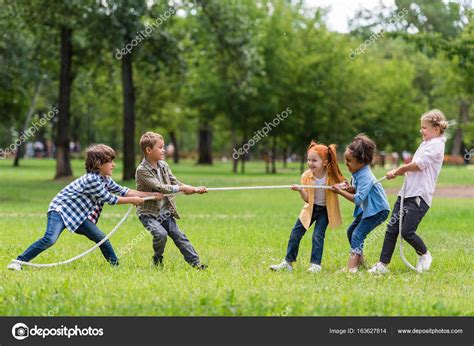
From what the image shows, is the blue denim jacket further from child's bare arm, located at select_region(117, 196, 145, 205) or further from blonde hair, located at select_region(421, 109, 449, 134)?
child's bare arm, located at select_region(117, 196, 145, 205)

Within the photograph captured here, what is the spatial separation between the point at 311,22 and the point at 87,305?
4151 cm

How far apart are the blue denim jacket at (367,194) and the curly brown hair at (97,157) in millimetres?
2731

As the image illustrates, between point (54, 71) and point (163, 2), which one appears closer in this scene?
point (163, 2)

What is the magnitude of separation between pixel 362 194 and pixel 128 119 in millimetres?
25559

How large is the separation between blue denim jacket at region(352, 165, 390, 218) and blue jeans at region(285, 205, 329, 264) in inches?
17.0

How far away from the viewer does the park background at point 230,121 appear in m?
7.45

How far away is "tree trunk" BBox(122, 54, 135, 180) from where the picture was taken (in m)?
34.1

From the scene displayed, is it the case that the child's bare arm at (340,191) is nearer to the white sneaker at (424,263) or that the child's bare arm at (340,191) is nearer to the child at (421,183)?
the child at (421,183)

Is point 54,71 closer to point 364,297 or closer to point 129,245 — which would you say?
point 129,245
